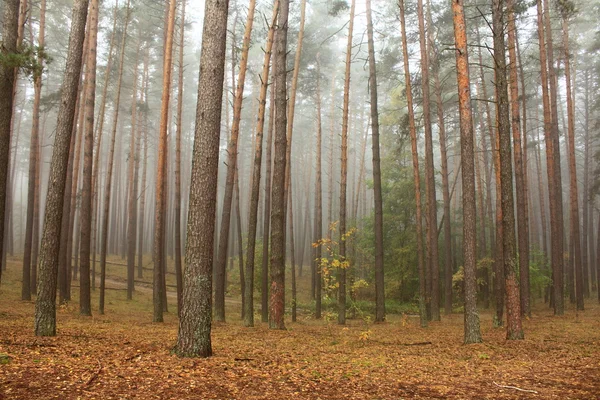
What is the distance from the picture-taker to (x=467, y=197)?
9.95 m

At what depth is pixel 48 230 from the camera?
791 cm

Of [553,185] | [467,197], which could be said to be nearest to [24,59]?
[467,197]

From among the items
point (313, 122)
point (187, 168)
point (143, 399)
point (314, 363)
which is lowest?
point (314, 363)

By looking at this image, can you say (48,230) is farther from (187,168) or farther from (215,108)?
(187,168)

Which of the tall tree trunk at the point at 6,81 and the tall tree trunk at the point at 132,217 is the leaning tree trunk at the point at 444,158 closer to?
the tall tree trunk at the point at 6,81

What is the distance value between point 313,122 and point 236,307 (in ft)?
71.2

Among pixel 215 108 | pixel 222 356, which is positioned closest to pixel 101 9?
pixel 215 108

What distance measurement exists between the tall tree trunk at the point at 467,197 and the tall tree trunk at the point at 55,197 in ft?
27.8

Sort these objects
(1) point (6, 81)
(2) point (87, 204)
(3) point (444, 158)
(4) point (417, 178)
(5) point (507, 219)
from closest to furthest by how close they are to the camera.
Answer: (1) point (6, 81) → (5) point (507, 219) → (2) point (87, 204) → (4) point (417, 178) → (3) point (444, 158)

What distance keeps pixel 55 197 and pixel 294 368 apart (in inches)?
217

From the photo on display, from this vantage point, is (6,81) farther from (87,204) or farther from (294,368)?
(294,368)

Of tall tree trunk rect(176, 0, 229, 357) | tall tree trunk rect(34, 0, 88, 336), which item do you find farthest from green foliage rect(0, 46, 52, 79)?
tall tree trunk rect(176, 0, 229, 357)

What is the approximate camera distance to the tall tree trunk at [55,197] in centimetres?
788

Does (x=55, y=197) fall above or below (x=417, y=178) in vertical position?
below
